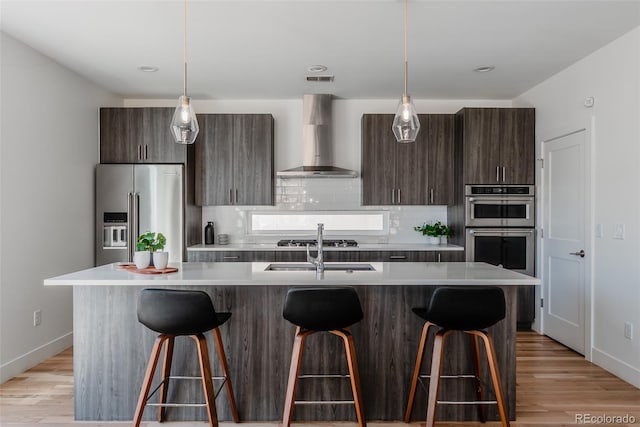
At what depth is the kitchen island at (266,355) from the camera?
9.18ft

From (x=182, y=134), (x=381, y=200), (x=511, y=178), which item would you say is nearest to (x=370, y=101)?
(x=381, y=200)

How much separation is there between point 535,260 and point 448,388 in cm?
269

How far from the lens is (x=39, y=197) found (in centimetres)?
389

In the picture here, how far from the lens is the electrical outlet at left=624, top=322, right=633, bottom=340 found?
345cm

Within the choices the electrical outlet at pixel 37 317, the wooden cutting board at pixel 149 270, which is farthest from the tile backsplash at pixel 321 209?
the wooden cutting board at pixel 149 270

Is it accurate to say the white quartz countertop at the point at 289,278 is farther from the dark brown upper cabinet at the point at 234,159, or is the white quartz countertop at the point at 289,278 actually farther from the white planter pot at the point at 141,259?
the dark brown upper cabinet at the point at 234,159

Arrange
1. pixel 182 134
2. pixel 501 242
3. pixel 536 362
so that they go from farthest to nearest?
pixel 501 242
pixel 536 362
pixel 182 134

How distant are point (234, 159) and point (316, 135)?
0.97 m

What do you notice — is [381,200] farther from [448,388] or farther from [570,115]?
[448,388]

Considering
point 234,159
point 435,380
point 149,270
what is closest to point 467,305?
point 435,380

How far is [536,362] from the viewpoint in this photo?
12.9ft

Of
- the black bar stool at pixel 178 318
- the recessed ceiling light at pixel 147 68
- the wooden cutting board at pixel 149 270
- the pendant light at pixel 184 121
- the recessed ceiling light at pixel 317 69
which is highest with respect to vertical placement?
the recessed ceiling light at pixel 317 69

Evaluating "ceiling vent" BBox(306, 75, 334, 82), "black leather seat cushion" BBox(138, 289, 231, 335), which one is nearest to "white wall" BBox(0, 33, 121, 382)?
"black leather seat cushion" BBox(138, 289, 231, 335)

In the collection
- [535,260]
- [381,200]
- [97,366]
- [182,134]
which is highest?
[182,134]
